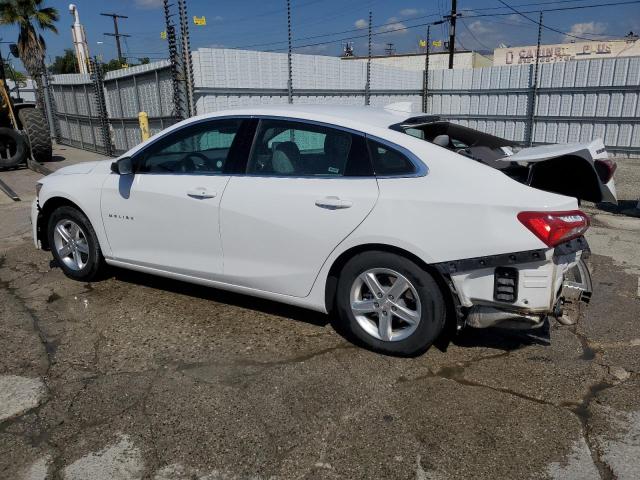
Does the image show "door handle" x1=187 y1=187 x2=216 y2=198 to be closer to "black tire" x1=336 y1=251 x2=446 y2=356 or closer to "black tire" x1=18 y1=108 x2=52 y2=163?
"black tire" x1=336 y1=251 x2=446 y2=356

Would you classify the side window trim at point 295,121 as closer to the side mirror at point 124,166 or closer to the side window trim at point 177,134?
the side window trim at point 177,134

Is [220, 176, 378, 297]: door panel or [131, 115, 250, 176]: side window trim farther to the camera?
[131, 115, 250, 176]: side window trim

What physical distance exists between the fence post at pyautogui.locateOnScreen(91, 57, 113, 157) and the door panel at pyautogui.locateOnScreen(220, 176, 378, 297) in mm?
11219

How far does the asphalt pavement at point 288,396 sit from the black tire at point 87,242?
1.01ft

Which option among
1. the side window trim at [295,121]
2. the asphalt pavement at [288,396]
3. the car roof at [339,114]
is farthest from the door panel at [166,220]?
the car roof at [339,114]

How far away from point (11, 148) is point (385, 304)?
12.2m

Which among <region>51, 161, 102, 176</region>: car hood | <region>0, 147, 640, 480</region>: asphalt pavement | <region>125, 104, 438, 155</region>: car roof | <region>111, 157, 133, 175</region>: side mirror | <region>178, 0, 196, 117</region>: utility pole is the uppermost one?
<region>178, 0, 196, 117</region>: utility pole

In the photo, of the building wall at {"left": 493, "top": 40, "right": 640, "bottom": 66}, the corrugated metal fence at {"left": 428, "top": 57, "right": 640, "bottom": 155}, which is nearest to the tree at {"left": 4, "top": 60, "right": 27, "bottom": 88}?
the corrugated metal fence at {"left": 428, "top": 57, "right": 640, "bottom": 155}

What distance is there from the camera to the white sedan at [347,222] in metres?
3.01

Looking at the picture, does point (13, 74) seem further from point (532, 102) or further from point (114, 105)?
point (532, 102)

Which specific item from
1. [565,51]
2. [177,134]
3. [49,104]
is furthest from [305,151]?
[565,51]

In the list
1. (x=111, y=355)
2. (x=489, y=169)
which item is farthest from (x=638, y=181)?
(x=111, y=355)

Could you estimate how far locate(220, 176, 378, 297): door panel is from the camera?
3338mm

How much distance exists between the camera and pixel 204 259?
3.96m
